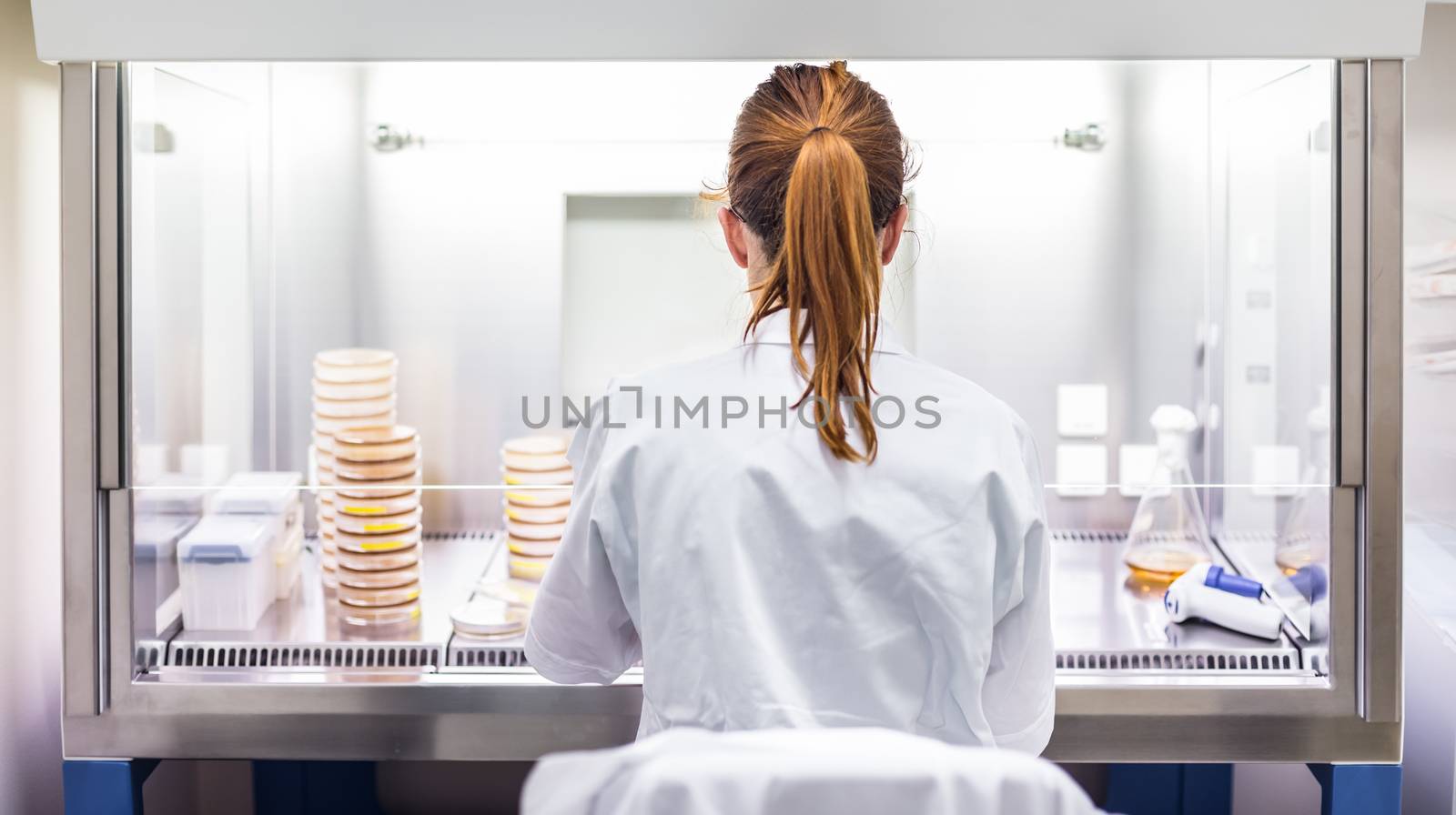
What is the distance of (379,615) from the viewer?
1.48m

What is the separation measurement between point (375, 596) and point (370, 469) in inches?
6.3

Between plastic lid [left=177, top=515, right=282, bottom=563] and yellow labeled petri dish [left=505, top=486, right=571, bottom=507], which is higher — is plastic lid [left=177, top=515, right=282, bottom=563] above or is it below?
below

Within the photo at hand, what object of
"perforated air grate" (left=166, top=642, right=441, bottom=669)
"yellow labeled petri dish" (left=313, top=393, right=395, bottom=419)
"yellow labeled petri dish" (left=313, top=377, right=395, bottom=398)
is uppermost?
"yellow labeled petri dish" (left=313, top=377, right=395, bottom=398)

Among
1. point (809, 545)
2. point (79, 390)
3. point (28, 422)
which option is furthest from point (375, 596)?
point (809, 545)

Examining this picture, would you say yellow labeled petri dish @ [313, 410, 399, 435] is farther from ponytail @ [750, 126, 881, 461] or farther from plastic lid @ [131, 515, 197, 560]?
ponytail @ [750, 126, 881, 461]

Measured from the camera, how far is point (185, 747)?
1.30 m

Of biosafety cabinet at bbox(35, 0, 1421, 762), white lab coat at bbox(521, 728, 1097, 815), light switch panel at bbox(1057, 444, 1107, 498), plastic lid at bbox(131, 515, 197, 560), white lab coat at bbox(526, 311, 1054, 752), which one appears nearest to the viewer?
white lab coat at bbox(521, 728, 1097, 815)

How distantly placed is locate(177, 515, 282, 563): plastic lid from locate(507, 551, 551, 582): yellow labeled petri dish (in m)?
0.31

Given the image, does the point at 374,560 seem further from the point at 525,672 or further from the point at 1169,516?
the point at 1169,516

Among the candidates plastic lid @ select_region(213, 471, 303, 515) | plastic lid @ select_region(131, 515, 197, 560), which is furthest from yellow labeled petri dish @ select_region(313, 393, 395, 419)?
plastic lid @ select_region(131, 515, 197, 560)

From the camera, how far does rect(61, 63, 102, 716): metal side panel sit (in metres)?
1.26

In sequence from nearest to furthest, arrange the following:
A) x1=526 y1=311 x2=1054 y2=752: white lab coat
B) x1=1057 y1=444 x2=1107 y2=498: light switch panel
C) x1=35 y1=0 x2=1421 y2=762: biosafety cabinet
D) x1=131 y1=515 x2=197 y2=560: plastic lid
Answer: x1=526 y1=311 x2=1054 y2=752: white lab coat, x1=35 y1=0 x2=1421 y2=762: biosafety cabinet, x1=131 y1=515 x2=197 y2=560: plastic lid, x1=1057 y1=444 x2=1107 y2=498: light switch panel

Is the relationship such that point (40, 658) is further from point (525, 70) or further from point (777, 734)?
point (777, 734)

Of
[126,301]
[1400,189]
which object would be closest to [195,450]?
[126,301]
